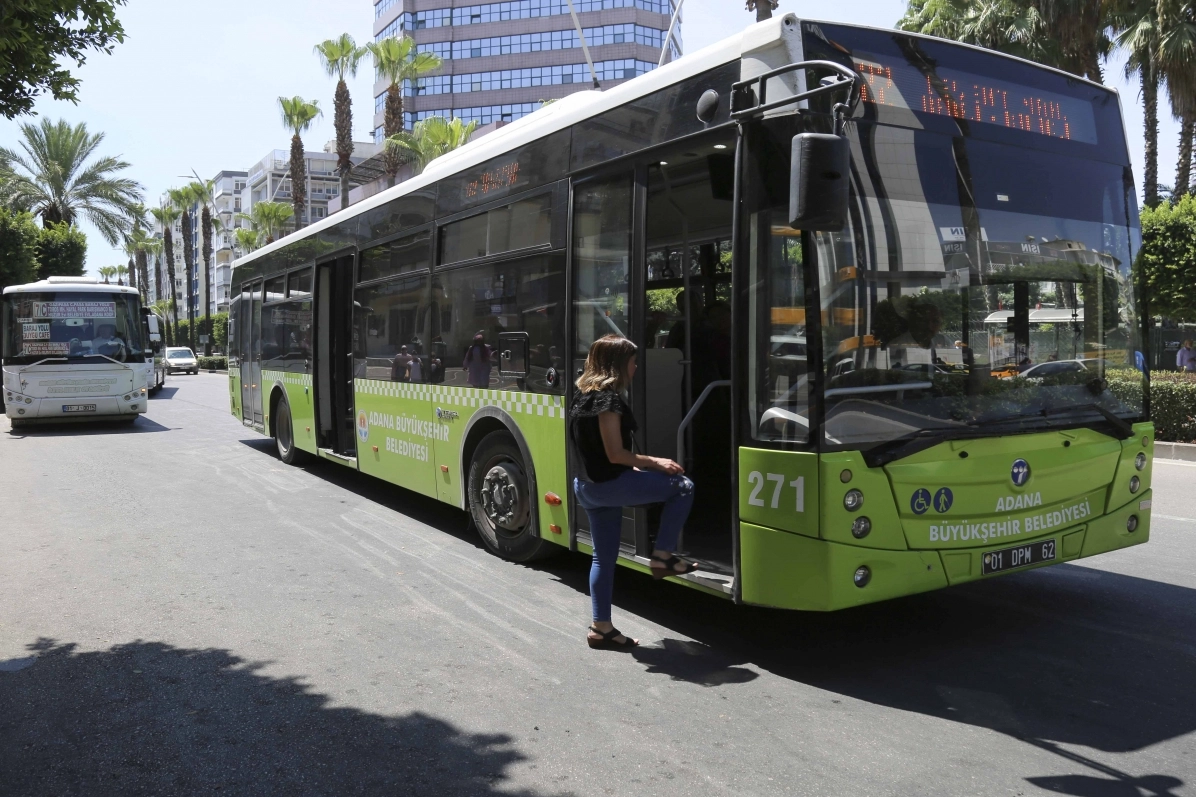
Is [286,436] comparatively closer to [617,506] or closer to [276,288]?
[276,288]

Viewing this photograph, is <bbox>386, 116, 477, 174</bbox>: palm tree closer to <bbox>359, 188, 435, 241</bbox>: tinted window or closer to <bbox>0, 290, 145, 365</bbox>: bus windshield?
<bbox>0, 290, 145, 365</bbox>: bus windshield

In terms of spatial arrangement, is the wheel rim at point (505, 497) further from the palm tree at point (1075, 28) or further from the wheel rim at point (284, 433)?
the palm tree at point (1075, 28)

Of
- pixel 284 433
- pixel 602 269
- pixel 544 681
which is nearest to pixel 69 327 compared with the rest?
pixel 284 433

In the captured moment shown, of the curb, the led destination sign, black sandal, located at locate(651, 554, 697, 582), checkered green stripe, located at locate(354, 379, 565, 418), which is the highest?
the led destination sign

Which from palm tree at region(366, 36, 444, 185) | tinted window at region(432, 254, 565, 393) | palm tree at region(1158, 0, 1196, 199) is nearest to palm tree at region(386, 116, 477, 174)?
palm tree at region(366, 36, 444, 185)

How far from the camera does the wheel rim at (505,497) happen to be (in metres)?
6.89

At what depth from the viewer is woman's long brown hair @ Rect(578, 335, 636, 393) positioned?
4.95 m

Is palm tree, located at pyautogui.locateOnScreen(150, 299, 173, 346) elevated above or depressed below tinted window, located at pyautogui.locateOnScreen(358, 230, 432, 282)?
above

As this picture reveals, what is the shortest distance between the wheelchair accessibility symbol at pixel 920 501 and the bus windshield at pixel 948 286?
27cm

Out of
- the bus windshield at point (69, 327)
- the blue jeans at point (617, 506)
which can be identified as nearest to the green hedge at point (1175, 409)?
the blue jeans at point (617, 506)

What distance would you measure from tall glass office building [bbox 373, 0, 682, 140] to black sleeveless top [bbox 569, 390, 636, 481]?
64.8m

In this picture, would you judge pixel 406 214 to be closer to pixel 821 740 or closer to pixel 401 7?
pixel 821 740

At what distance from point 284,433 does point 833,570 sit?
10344mm

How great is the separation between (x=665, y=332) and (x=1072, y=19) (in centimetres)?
2187
